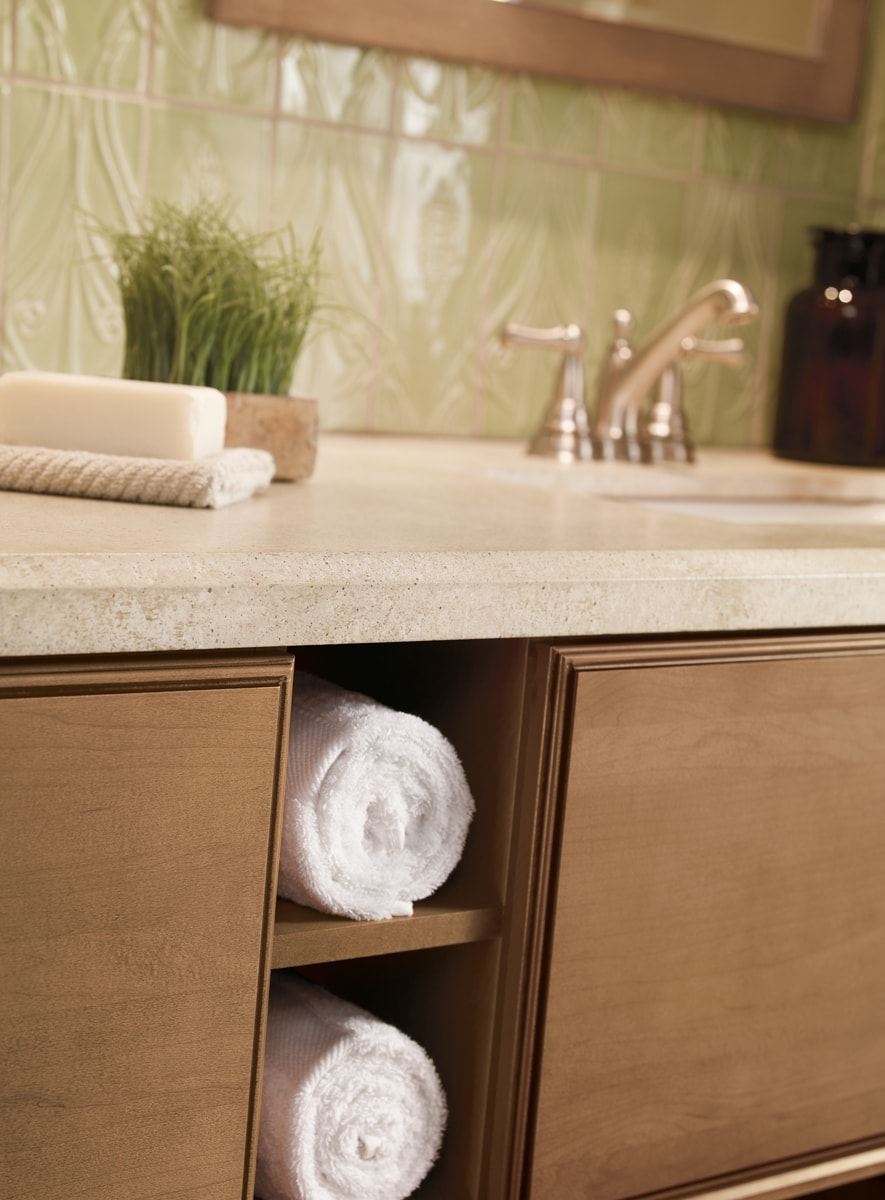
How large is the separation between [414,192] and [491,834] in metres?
0.85

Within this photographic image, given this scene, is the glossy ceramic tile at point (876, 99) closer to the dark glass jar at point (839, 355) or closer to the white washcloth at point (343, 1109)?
the dark glass jar at point (839, 355)

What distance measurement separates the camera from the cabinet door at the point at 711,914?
0.90 metres

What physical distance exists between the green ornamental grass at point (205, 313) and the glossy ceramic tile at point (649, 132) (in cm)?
68

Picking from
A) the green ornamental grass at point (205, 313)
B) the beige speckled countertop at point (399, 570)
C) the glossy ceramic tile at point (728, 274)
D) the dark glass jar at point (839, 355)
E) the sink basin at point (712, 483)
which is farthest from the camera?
the glossy ceramic tile at point (728, 274)

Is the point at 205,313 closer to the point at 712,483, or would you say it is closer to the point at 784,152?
the point at 712,483

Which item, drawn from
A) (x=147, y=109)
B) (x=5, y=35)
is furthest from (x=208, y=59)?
(x=5, y=35)

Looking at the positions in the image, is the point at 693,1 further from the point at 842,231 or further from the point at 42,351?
the point at 42,351

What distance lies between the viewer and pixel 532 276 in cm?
162

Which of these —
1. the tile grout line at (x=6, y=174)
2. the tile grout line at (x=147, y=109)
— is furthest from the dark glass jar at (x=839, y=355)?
the tile grout line at (x=6, y=174)

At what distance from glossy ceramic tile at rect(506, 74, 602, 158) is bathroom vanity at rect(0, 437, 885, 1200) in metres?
0.61

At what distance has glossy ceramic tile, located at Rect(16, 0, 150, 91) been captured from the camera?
1.32 metres

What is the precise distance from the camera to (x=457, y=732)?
95cm

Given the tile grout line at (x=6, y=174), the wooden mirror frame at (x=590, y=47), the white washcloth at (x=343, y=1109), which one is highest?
the wooden mirror frame at (x=590, y=47)

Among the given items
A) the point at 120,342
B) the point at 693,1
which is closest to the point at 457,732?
the point at 120,342
